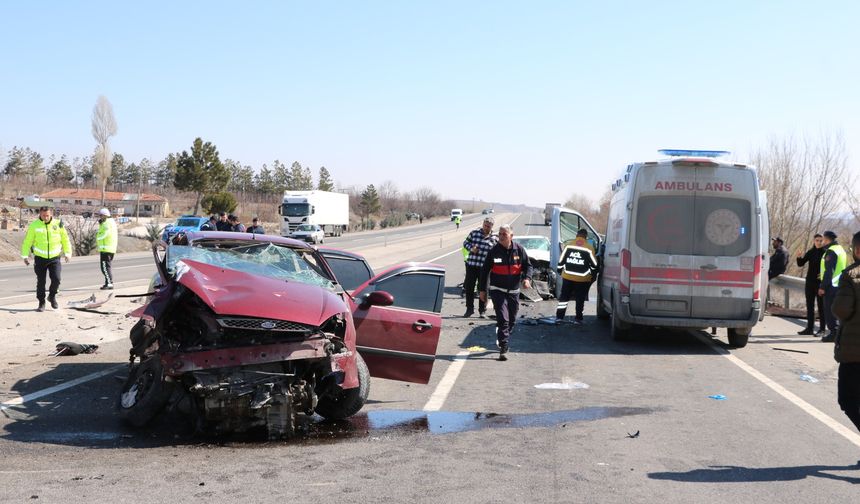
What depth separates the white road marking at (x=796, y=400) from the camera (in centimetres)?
700

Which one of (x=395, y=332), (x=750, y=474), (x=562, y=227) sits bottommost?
(x=750, y=474)

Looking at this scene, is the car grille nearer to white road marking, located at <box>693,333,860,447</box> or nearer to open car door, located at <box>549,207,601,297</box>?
white road marking, located at <box>693,333,860,447</box>

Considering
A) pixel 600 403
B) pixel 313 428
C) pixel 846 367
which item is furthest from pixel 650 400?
pixel 313 428

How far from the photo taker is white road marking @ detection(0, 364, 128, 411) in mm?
7395

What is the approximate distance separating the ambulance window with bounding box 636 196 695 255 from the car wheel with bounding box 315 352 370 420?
6.31 meters

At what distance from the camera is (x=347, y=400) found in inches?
274

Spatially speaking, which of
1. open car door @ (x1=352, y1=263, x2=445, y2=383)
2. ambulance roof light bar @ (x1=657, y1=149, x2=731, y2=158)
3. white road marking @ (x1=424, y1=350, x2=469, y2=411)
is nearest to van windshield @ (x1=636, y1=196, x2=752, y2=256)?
ambulance roof light bar @ (x1=657, y1=149, x2=731, y2=158)

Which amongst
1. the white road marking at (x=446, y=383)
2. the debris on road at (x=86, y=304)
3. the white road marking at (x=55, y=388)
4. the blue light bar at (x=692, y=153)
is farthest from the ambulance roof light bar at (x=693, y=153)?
the debris on road at (x=86, y=304)

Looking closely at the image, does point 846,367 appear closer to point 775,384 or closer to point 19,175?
point 775,384

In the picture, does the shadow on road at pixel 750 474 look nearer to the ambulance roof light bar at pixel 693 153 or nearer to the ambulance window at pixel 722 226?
the ambulance window at pixel 722 226

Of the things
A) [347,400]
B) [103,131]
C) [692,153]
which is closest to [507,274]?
[692,153]

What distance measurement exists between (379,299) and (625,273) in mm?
5812

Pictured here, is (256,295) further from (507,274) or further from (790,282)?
(790,282)

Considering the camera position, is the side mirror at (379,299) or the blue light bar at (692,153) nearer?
the side mirror at (379,299)
